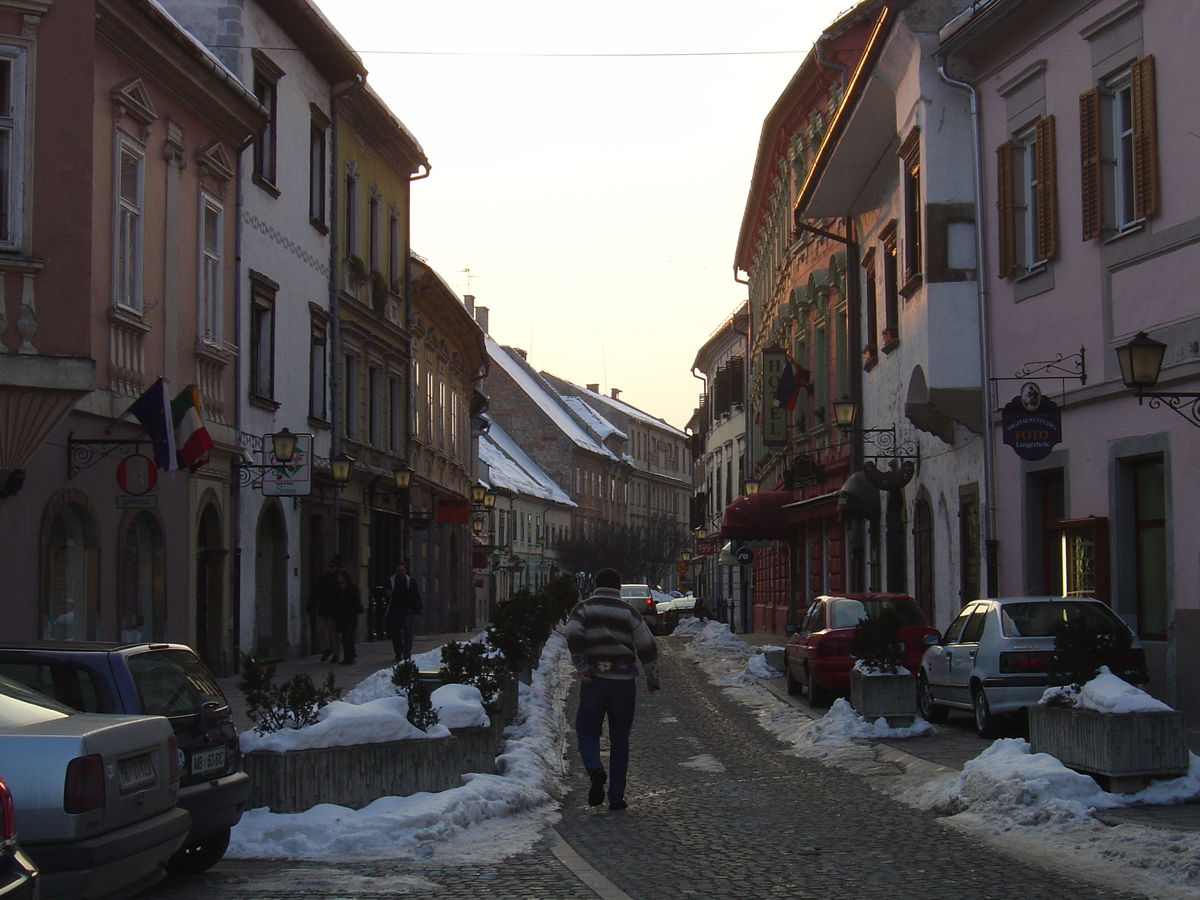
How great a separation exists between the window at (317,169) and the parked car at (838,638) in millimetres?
13226

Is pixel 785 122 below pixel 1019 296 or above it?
above

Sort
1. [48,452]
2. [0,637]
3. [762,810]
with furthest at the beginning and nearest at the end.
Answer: [48,452], [0,637], [762,810]

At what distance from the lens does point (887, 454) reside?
27.8m

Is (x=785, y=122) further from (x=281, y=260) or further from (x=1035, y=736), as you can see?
(x=1035, y=736)

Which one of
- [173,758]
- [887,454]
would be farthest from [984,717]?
[887,454]

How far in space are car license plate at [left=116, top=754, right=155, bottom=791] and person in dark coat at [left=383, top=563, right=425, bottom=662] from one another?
1901 centimetres

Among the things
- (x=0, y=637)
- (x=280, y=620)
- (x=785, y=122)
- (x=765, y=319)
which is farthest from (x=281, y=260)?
(x=765, y=319)

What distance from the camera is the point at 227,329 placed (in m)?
23.4

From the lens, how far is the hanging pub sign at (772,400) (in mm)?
38156

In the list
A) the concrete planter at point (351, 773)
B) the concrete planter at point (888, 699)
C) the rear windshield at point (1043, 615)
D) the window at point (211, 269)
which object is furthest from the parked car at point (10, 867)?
the window at point (211, 269)

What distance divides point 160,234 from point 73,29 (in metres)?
4.10

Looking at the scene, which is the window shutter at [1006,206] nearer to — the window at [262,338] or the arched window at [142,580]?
the arched window at [142,580]

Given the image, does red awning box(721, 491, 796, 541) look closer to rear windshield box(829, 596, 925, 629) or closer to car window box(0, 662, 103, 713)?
rear windshield box(829, 596, 925, 629)

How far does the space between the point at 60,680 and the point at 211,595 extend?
15.6 metres
